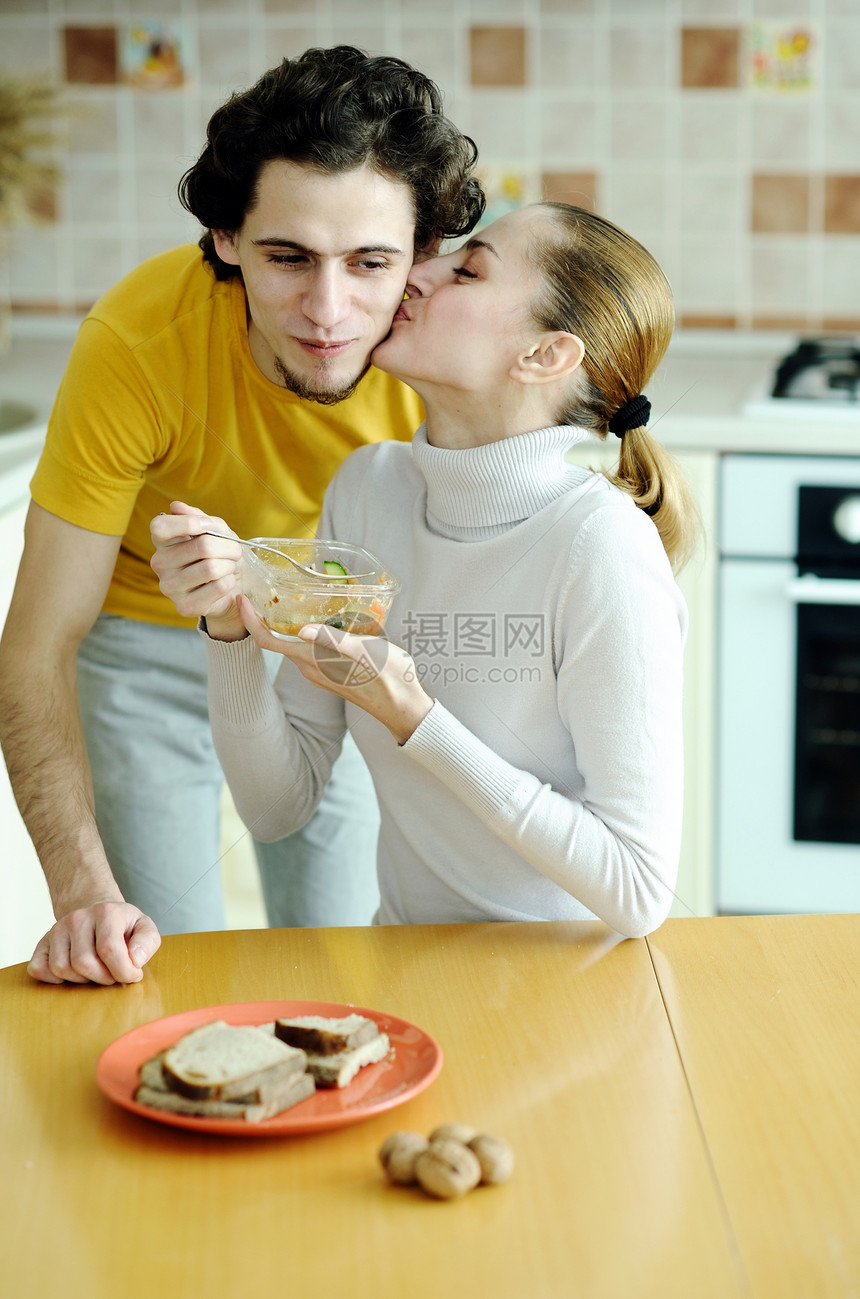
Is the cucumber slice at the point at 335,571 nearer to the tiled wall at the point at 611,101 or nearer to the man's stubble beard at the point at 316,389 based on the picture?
the man's stubble beard at the point at 316,389

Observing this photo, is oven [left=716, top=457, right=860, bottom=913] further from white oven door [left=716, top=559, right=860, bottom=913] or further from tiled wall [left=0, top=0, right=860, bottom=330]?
tiled wall [left=0, top=0, right=860, bottom=330]

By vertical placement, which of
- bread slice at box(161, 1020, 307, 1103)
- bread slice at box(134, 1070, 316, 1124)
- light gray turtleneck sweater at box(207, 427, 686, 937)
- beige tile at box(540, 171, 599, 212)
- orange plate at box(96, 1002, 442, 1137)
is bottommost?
orange plate at box(96, 1002, 442, 1137)

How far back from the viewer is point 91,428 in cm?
128

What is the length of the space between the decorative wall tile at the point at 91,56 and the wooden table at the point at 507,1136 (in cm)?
208

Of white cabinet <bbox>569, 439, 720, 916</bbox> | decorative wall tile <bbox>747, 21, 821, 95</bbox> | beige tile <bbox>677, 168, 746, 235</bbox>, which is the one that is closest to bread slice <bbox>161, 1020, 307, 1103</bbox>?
white cabinet <bbox>569, 439, 720, 916</bbox>

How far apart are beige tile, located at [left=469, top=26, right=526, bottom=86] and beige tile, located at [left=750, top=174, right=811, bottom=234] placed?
494 mm

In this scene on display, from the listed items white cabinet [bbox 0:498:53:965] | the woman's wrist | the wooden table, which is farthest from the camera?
white cabinet [bbox 0:498:53:965]

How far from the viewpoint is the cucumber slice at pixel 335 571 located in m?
0.99

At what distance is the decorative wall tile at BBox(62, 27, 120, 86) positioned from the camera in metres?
2.55

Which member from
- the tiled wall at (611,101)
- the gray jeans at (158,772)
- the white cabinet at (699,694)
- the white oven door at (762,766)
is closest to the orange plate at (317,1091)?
the gray jeans at (158,772)

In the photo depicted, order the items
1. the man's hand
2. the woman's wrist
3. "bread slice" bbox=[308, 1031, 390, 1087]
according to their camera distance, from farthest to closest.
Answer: the woman's wrist < the man's hand < "bread slice" bbox=[308, 1031, 390, 1087]

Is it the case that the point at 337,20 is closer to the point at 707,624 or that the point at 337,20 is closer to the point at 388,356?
the point at 707,624

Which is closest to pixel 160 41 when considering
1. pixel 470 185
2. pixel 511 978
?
pixel 470 185


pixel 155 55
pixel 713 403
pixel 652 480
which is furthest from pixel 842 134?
pixel 652 480
